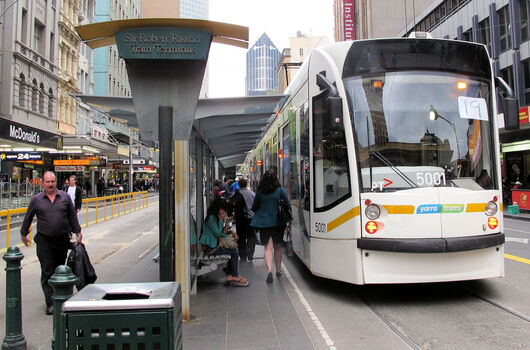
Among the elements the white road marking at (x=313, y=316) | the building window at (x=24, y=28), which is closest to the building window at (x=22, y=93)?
the building window at (x=24, y=28)

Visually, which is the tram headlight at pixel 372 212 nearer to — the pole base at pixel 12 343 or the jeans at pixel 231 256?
the jeans at pixel 231 256

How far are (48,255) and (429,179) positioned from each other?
4.86 meters

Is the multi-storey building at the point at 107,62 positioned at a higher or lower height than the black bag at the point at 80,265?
higher

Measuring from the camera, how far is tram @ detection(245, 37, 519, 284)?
5117 millimetres

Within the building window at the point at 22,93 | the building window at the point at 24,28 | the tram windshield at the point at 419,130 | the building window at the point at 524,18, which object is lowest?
the tram windshield at the point at 419,130

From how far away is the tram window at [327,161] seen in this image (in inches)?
214

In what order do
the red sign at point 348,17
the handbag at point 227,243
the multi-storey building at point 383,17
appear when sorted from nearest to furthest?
the handbag at point 227,243 < the multi-storey building at point 383,17 < the red sign at point 348,17

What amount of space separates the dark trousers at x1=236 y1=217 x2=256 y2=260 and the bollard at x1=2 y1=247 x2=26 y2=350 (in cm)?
490

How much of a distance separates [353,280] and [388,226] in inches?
31.7

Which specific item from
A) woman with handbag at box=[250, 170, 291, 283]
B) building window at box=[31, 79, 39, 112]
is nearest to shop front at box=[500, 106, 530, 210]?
woman with handbag at box=[250, 170, 291, 283]

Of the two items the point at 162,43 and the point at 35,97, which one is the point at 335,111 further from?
the point at 35,97

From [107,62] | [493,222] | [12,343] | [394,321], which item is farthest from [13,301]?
[107,62]

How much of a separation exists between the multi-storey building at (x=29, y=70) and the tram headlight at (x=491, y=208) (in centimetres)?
2100

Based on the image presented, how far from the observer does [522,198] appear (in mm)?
18562
